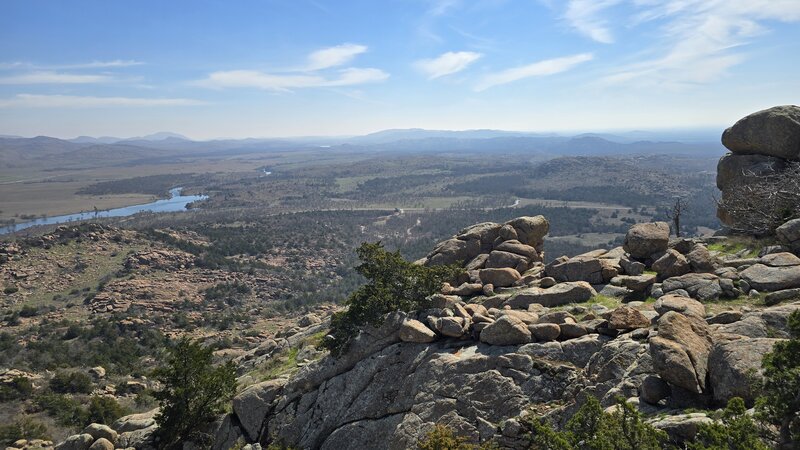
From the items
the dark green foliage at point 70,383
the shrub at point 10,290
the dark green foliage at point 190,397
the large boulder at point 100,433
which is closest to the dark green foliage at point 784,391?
the dark green foliage at point 190,397

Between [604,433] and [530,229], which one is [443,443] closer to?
[604,433]

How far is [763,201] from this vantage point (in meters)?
24.3

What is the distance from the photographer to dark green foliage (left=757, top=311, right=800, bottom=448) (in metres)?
9.00

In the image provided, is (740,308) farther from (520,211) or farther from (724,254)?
(520,211)

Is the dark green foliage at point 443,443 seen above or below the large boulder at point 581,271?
below

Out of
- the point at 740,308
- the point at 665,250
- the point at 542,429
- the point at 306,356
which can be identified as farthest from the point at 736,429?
the point at 306,356

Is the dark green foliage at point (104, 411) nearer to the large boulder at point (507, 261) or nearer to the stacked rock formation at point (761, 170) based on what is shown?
the large boulder at point (507, 261)

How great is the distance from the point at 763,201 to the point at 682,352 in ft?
57.7

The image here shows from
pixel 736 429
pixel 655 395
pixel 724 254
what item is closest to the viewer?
pixel 736 429

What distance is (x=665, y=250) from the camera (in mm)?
22891

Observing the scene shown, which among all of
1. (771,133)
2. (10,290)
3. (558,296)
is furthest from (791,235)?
(10,290)

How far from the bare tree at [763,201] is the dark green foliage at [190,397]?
93.4ft

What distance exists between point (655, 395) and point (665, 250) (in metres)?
12.7

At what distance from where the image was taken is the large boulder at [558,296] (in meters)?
20.3
